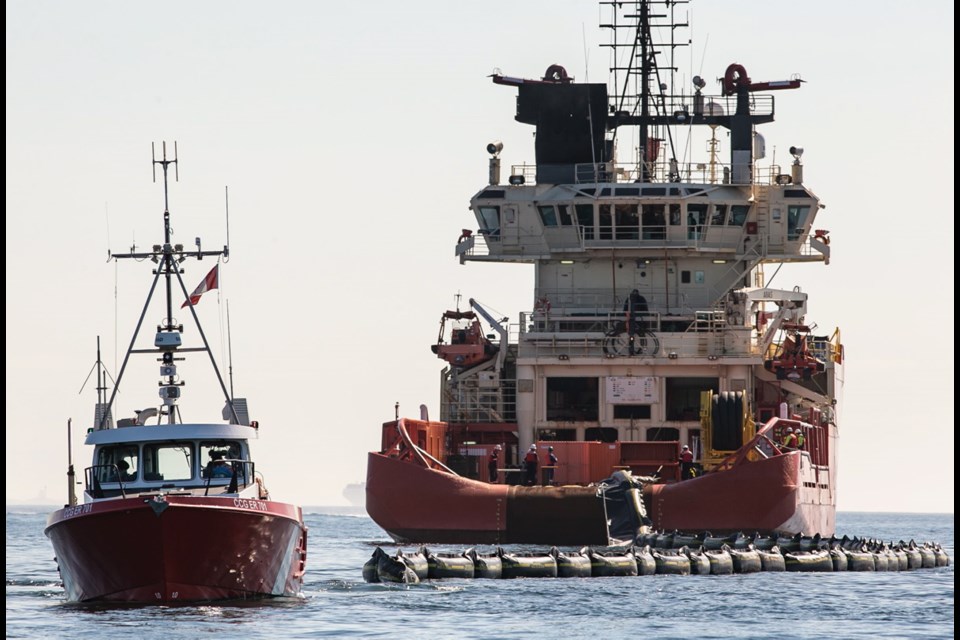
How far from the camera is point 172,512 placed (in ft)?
97.4

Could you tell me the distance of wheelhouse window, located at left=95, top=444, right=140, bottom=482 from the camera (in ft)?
104

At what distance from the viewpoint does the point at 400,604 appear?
33.6 m

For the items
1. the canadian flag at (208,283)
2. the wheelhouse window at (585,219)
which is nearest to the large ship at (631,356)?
the wheelhouse window at (585,219)

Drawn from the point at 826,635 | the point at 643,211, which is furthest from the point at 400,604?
the point at 643,211

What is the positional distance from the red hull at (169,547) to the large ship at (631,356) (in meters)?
15.6

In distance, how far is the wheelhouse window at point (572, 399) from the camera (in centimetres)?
5406

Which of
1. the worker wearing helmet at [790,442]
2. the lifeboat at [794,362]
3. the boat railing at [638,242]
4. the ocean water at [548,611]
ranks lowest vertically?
the ocean water at [548,611]

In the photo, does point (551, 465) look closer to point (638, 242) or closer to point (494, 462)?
point (494, 462)

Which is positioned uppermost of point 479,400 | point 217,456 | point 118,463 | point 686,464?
point 479,400

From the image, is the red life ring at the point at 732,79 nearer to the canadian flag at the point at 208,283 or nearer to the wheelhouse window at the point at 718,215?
the wheelhouse window at the point at 718,215

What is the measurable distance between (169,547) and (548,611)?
6503 mm

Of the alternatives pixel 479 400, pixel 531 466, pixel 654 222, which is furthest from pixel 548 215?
pixel 531 466

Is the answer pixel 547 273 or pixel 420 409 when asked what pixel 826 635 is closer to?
pixel 420 409

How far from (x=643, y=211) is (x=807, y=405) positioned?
7.34 metres
